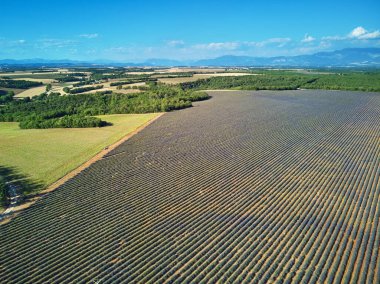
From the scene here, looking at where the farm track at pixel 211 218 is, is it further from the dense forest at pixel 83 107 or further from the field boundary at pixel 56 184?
the dense forest at pixel 83 107

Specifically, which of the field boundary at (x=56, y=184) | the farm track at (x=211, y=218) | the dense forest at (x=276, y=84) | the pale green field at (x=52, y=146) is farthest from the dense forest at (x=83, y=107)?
the dense forest at (x=276, y=84)

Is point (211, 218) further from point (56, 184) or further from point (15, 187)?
point (15, 187)

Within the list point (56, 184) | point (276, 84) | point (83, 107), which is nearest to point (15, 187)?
point (56, 184)

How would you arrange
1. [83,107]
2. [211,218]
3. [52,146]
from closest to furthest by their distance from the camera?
1. [211,218]
2. [52,146]
3. [83,107]

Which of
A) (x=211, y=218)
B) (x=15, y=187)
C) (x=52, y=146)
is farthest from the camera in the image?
(x=52, y=146)

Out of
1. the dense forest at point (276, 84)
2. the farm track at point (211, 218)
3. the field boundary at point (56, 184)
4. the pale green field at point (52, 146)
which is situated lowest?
the pale green field at point (52, 146)

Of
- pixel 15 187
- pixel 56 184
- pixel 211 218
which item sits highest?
pixel 211 218

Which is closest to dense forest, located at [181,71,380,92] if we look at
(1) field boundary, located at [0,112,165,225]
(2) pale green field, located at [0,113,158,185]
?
(2) pale green field, located at [0,113,158,185]
